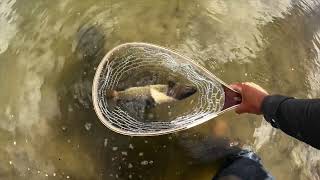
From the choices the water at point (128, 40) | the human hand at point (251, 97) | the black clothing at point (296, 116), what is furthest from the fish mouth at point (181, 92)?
the black clothing at point (296, 116)

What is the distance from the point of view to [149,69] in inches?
120

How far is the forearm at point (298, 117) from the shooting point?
6.28ft

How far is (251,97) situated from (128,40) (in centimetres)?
110

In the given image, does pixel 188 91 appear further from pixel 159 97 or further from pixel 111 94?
pixel 111 94

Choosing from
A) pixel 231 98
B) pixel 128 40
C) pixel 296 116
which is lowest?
pixel 128 40

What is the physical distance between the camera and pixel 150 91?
→ 285 centimetres

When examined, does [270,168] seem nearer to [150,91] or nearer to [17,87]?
[150,91]

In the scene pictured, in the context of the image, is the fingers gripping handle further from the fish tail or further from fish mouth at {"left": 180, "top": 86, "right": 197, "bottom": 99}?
the fish tail

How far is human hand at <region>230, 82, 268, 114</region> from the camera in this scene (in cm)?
229

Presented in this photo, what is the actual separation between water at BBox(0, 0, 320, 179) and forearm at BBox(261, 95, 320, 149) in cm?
95

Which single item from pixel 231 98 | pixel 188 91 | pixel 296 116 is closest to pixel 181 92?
pixel 188 91

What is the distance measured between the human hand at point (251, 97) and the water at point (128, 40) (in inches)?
24.3

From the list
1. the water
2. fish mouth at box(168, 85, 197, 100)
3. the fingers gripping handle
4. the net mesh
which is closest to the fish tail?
the net mesh

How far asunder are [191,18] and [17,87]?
124 cm
